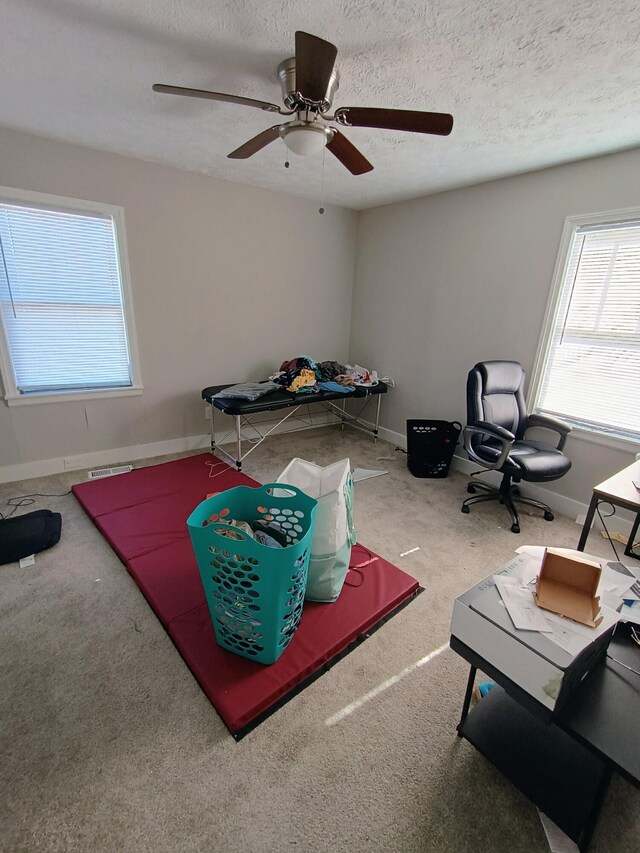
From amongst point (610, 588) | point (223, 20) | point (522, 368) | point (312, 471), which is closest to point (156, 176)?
point (223, 20)

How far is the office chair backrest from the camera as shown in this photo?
9.20 ft

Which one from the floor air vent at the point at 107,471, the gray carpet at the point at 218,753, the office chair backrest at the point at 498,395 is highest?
the office chair backrest at the point at 498,395

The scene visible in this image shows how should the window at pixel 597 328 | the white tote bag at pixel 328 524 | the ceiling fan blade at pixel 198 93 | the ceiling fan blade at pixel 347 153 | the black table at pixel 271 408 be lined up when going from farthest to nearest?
the black table at pixel 271 408 → the window at pixel 597 328 → the ceiling fan blade at pixel 347 153 → the white tote bag at pixel 328 524 → the ceiling fan blade at pixel 198 93

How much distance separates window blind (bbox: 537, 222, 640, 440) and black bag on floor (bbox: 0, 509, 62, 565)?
365 centimetres

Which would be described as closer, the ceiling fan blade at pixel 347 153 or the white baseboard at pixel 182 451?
the ceiling fan blade at pixel 347 153

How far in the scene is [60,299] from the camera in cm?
291

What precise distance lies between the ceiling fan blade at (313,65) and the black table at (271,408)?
2.08 m

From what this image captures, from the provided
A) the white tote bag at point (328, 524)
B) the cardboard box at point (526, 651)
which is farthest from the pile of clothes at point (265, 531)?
the cardboard box at point (526, 651)

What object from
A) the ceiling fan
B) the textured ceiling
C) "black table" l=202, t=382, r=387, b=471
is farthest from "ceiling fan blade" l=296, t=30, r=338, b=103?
"black table" l=202, t=382, r=387, b=471

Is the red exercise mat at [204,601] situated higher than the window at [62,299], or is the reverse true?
the window at [62,299]

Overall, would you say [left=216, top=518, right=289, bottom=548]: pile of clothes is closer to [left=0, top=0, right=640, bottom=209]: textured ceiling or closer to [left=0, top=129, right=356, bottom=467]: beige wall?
[left=0, top=0, right=640, bottom=209]: textured ceiling

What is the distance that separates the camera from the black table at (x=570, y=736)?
3.09 feet

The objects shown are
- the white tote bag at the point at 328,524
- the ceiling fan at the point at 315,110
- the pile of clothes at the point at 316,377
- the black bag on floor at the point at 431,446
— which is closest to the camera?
the ceiling fan at the point at 315,110

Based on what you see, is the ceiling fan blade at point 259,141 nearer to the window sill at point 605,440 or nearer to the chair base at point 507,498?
the chair base at point 507,498
